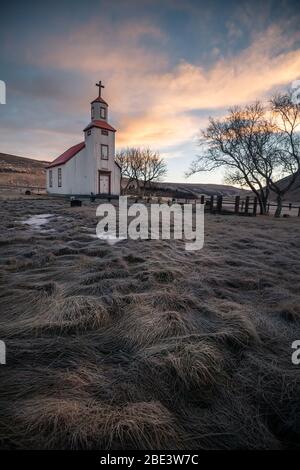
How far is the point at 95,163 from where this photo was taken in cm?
2930

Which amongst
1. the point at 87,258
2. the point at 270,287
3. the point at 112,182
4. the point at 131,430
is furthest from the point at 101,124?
the point at 131,430

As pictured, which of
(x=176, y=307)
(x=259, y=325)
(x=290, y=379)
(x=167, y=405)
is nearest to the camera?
(x=167, y=405)

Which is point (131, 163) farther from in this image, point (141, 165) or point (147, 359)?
point (147, 359)

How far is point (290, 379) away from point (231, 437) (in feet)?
2.77

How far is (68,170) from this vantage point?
3106cm

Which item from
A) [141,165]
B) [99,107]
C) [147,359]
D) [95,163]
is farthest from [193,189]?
[147,359]

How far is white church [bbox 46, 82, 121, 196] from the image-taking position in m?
29.3

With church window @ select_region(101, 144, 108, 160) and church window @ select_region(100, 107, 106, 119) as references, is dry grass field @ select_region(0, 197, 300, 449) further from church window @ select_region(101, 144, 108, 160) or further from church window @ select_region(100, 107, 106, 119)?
church window @ select_region(100, 107, 106, 119)

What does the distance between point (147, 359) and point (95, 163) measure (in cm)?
2983

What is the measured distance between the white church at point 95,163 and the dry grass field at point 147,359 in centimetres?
2677

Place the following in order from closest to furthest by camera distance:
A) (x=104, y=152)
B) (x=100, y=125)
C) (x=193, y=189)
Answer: (x=100, y=125) → (x=104, y=152) → (x=193, y=189)

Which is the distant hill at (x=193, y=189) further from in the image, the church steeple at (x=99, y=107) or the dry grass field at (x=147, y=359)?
the dry grass field at (x=147, y=359)
